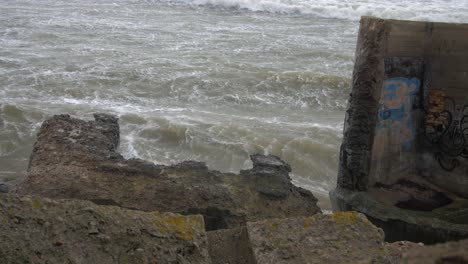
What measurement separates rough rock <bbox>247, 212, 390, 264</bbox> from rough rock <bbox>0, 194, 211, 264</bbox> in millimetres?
360

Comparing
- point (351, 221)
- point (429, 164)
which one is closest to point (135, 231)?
point (351, 221)

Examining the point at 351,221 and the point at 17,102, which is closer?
the point at 351,221

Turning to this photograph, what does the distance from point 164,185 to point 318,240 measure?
276cm


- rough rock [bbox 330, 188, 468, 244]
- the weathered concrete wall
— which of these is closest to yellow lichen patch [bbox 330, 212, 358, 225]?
rough rock [bbox 330, 188, 468, 244]

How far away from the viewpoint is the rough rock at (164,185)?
17.5 feet

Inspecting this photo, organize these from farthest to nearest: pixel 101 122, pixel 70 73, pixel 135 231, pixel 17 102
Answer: pixel 70 73
pixel 17 102
pixel 101 122
pixel 135 231

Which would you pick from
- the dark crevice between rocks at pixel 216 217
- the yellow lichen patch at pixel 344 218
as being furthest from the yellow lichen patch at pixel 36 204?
the dark crevice between rocks at pixel 216 217

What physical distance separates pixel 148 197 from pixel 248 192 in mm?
1086

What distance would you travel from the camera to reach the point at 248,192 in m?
5.79

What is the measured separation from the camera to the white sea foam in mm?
27000

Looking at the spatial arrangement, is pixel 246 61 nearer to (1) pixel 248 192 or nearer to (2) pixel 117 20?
(2) pixel 117 20

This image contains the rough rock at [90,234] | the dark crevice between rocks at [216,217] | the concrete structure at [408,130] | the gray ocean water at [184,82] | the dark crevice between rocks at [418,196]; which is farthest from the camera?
the gray ocean water at [184,82]

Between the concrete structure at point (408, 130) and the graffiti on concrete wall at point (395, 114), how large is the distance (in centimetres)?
1

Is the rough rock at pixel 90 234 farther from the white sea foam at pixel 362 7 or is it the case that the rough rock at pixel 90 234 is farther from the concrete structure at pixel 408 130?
the white sea foam at pixel 362 7
